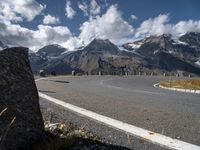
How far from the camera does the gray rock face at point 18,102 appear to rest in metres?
4.74

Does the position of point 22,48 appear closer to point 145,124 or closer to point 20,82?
point 20,82

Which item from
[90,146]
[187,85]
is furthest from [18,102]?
[187,85]

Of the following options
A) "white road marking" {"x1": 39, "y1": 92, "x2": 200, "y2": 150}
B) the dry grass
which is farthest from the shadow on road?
the dry grass

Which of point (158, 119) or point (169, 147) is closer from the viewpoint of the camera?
point (169, 147)

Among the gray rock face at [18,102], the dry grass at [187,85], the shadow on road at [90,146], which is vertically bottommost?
the dry grass at [187,85]

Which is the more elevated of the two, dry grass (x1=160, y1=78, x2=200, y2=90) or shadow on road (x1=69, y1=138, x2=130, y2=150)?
shadow on road (x1=69, y1=138, x2=130, y2=150)

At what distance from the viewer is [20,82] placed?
523cm

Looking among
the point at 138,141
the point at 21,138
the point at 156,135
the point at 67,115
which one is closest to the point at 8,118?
the point at 21,138

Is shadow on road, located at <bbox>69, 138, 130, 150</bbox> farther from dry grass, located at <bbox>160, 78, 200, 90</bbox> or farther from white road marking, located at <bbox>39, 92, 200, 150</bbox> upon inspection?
dry grass, located at <bbox>160, 78, 200, 90</bbox>

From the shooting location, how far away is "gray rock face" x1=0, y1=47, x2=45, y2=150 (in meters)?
4.74

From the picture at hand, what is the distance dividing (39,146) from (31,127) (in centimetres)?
29

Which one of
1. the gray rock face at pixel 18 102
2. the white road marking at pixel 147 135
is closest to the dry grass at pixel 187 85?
the white road marking at pixel 147 135

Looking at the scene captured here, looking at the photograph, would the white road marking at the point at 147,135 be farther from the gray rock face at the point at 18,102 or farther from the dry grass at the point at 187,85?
the dry grass at the point at 187,85

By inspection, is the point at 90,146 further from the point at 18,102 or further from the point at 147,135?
the point at 147,135
